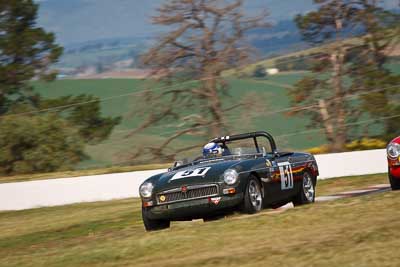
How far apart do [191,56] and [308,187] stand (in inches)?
1169

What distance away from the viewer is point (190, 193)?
13195mm

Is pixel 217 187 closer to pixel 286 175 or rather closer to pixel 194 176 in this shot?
pixel 194 176

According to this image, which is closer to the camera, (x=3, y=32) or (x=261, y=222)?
(x=261, y=222)

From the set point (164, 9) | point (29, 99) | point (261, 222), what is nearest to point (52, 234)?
point (261, 222)

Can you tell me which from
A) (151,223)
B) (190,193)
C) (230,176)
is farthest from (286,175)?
(151,223)

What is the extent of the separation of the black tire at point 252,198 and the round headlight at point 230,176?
0.27 m

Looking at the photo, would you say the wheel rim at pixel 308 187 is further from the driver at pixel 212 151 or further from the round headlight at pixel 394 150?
the driver at pixel 212 151

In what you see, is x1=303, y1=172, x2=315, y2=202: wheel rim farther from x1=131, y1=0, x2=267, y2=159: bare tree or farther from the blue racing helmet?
x1=131, y1=0, x2=267, y2=159: bare tree

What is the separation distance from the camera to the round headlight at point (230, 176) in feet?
43.0

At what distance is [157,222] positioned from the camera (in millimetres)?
13758

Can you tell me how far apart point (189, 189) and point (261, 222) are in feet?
5.31

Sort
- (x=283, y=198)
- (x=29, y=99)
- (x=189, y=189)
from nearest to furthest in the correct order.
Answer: (x=189, y=189)
(x=283, y=198)
(x=29, y=99)

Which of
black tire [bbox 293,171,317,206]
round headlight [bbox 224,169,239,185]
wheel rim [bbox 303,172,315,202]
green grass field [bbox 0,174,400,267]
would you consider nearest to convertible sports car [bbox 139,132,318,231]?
round headlight [bbox 224,169,239,185]

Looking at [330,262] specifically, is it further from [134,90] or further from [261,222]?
[134,90]
